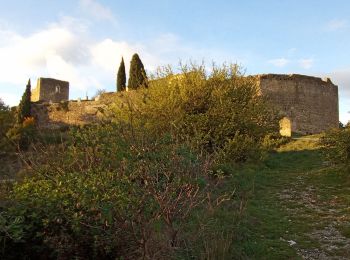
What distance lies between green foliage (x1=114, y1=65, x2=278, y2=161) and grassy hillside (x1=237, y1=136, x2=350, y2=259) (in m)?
1.31

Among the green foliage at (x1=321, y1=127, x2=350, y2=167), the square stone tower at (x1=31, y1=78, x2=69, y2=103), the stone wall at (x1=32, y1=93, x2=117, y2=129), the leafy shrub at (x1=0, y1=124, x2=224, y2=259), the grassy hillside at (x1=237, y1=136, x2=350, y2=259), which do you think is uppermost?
the square stone tower at (x1=31, y1=78, x2=69, y2=103)

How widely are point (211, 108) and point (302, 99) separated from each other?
1863cm

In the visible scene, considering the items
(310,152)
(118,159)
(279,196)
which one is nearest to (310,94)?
(310,152)

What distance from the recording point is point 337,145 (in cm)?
1309

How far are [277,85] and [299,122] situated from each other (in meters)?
3.01

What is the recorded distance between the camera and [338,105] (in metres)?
35.3

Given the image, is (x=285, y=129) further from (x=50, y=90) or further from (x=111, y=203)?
(x=50, y=90)

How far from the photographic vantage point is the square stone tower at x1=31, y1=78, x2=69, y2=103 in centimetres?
4616

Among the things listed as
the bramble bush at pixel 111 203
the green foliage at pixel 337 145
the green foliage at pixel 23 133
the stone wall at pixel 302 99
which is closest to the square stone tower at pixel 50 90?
the green foliage at pixel 23 133

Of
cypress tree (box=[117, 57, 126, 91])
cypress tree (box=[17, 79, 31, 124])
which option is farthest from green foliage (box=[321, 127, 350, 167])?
cypress tree (box=[17, 79, 31, 124])

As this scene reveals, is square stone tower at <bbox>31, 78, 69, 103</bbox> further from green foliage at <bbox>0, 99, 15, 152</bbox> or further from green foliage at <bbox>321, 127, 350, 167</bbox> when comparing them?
green foliage at <bbox>321, 127, 350, 167</bbox>

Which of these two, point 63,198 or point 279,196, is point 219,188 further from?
point 63,198

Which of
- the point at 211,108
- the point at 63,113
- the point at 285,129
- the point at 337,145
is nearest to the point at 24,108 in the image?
the point at 63,113

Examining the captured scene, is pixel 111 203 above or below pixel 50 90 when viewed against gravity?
below
